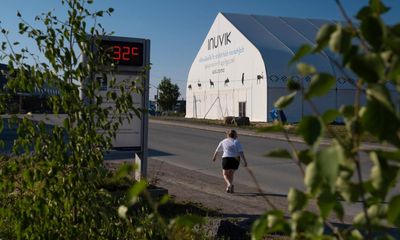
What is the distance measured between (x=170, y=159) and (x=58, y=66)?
15466 mm

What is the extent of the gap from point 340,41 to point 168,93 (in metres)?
79.3

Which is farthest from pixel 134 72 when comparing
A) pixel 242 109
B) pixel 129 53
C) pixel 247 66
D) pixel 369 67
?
pixel 242 109

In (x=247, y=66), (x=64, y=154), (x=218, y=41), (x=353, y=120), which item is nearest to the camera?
(x=353, y=120)

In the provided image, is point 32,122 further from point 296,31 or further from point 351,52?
point 296,31

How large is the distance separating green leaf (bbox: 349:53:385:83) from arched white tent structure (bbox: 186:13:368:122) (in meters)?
38.5

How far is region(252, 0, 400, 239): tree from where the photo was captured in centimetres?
103

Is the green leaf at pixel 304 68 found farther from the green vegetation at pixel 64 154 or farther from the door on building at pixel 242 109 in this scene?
the door on building at pixel 242 109

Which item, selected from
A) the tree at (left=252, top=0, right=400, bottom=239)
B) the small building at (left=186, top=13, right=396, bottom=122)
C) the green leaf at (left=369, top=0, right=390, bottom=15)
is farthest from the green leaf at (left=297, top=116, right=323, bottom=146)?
the small building at (left=186, top=13, right=396, bottom=122)

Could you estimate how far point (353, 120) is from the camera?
1.16 meters

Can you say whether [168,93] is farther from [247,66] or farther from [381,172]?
[381,172]

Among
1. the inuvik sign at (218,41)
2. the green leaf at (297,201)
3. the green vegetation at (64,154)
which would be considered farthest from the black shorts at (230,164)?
the inuvik sign at (218,41)

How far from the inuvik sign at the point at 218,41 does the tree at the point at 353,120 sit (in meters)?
51.1

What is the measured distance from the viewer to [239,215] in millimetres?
9328

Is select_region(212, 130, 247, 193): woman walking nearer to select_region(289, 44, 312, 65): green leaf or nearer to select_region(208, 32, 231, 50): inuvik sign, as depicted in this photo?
select_region(289, 44, 312, 65): green leaf
